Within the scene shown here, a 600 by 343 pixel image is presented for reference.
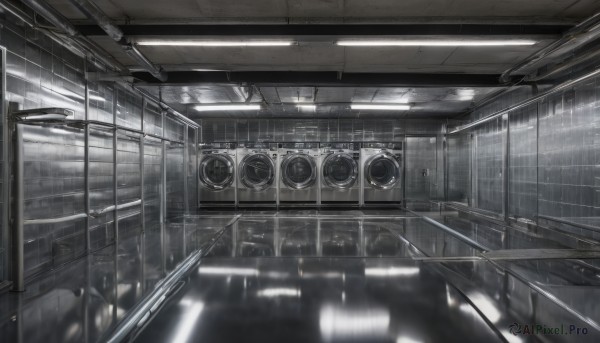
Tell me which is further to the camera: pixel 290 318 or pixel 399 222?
pixel 399 222

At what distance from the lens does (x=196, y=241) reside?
5316 mm

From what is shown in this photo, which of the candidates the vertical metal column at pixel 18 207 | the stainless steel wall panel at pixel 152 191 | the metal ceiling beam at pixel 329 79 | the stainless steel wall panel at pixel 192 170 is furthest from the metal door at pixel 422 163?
the vertical metal column at pixel 18 207

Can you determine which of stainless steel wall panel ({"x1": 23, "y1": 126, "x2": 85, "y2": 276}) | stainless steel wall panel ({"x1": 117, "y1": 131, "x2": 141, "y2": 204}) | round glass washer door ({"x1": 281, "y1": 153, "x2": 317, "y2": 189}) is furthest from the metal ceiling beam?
round glass washer door ({"x1": 281, "y1": 153, "x2": 317, "y2": 189})

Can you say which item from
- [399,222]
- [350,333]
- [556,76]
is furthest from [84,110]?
[556,76]

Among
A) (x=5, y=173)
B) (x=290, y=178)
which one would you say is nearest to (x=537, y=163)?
(x=290, y=178)

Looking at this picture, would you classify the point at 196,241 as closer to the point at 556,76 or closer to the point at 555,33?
the point at 555,33

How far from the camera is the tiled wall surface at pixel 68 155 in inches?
139

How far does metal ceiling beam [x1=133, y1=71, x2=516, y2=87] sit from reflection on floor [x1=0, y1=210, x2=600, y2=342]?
2.72m

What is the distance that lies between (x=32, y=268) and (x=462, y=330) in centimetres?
426

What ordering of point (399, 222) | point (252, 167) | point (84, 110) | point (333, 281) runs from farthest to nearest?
point (252, 167), point (399, 222), point (84, 110), point (333, 281)

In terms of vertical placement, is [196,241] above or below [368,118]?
below

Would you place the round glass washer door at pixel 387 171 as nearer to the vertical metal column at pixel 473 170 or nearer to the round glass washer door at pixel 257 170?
the vertical metal column at pixel 473 170

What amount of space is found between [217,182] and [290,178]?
7.27ft

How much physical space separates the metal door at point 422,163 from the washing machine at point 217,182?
17.9 feet
